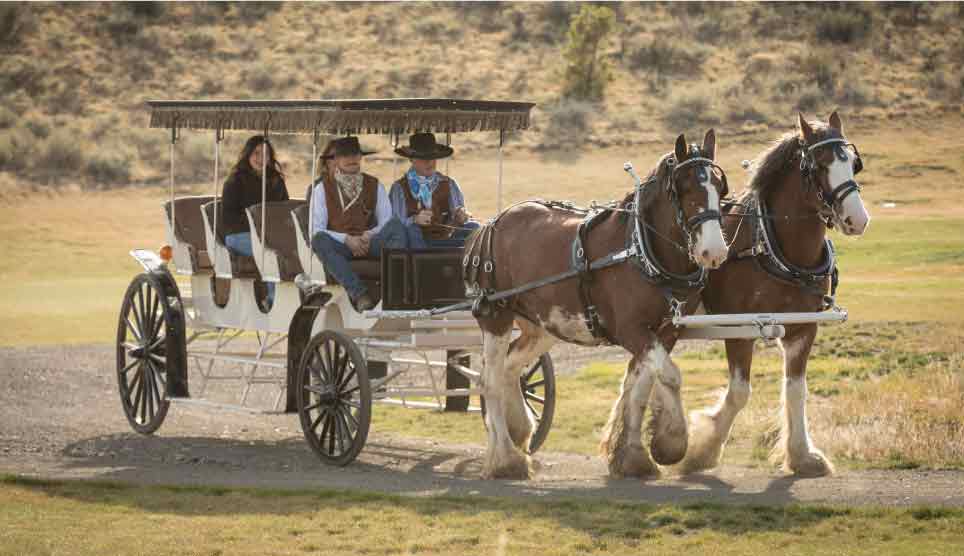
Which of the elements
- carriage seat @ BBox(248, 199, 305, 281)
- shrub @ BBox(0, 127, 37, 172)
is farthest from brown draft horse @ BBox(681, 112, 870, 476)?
shrub @ BBox(0, 127, 37, 172)

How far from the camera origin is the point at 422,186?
41.0 ft

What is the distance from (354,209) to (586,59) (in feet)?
108

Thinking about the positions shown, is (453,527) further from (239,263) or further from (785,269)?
(239,263)

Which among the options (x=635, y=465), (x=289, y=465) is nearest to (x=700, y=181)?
(x=635, y=465)

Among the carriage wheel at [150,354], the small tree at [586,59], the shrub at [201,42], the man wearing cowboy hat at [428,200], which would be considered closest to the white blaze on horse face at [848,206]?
the man wearing cowboy hat at [428,200]

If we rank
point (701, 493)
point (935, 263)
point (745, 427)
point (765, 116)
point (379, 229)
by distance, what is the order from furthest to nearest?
point (765, 116), point (935, 263), point (745, 427), point (379, 229), point (701, 493)

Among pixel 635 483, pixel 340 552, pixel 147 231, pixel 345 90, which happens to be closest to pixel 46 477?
pixel 340 552

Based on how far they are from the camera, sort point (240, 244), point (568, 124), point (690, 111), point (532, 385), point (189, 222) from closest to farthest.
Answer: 1. point (532, 385)
2. point (240, 244)
3. point (189, 222)
4. point (568, 124)
5. point (690, 111)

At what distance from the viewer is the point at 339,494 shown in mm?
10203

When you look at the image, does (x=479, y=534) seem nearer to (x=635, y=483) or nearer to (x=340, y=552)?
(x=340, y=552)

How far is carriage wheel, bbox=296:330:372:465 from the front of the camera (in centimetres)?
1155

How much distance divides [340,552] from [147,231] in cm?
2613

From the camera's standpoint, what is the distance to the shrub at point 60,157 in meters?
39.0

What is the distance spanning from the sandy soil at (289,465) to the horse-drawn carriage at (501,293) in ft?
1.14
